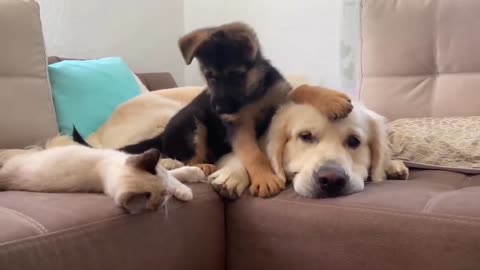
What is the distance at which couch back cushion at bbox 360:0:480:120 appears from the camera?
2.04 metres

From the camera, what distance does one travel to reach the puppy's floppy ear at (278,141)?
161 cm

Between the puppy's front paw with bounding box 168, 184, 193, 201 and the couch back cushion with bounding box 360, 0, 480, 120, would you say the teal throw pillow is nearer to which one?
the puppy's front paw with bounding box 168, 184, 193, 201

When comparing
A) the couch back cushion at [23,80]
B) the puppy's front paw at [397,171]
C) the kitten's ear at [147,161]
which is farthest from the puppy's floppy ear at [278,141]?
the couch back cushion at [23,80]

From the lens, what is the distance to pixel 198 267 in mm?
1411

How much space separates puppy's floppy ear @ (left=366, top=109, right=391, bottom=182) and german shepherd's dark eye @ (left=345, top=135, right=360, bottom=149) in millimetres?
72

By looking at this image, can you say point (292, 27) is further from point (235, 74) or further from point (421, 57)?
point (235, 74)

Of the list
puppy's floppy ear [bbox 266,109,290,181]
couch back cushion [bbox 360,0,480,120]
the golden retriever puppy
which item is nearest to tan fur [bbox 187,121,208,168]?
the golden retriever puppy

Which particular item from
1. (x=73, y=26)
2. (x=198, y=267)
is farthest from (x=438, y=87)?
(x=73, y=26)

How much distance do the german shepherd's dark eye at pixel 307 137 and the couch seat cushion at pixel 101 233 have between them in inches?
11.8

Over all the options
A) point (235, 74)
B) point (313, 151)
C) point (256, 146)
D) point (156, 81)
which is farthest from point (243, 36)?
point (156, 81)

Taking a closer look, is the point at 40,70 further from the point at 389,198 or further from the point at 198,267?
the point at 389,198

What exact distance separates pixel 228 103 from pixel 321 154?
0.35 meters

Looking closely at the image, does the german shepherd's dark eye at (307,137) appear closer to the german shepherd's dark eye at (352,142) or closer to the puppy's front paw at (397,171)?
the german shepherd's dark eye at (352,142)

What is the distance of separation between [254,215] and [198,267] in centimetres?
19
